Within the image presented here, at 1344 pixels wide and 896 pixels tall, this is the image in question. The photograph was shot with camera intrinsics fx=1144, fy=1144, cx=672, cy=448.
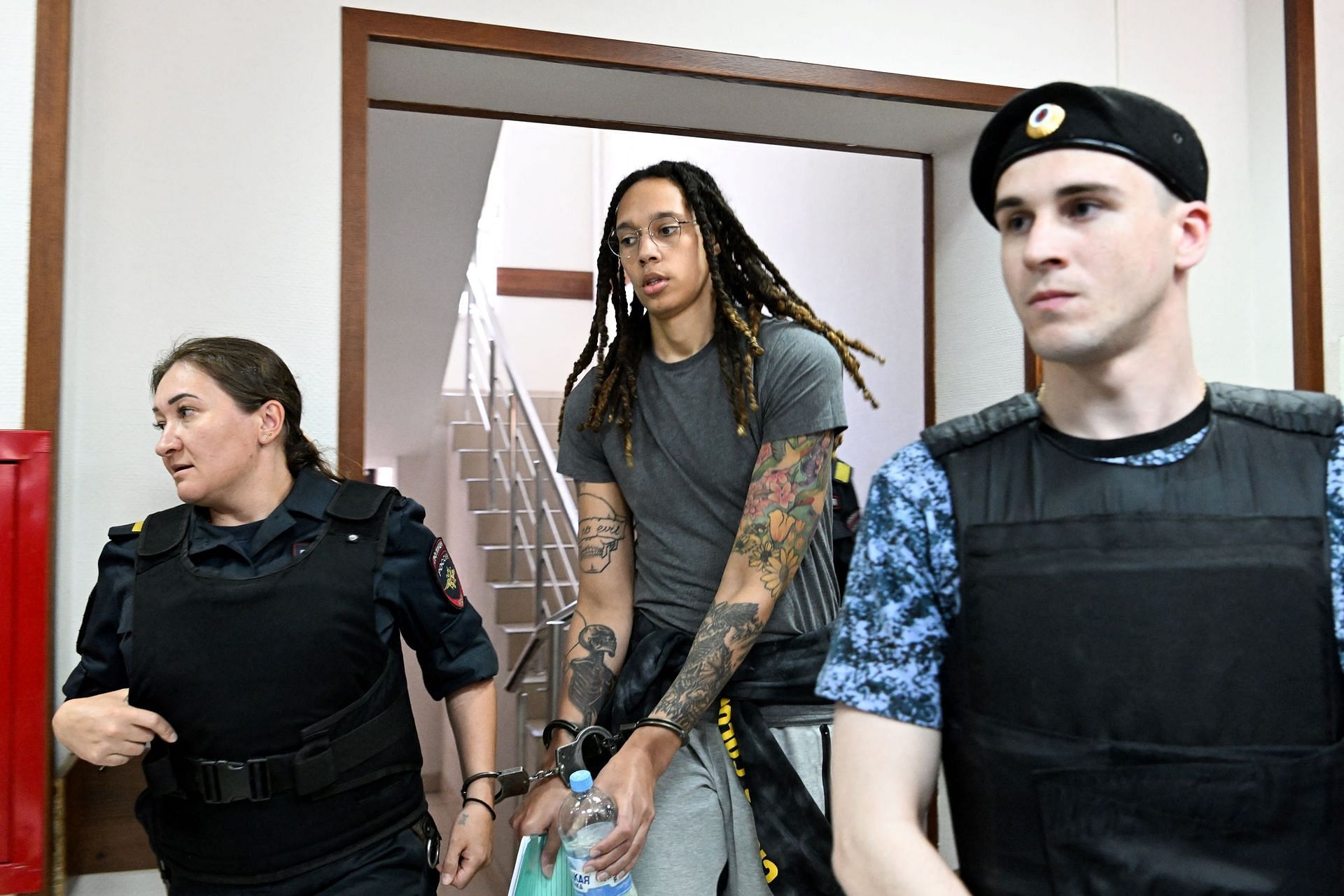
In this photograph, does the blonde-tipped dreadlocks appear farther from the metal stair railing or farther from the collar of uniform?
the metal stair railing

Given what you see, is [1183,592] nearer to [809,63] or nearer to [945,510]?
[945,510]

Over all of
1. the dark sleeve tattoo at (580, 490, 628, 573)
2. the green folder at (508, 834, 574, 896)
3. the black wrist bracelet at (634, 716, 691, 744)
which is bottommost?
the green folder at (508, 834, 574, 896)

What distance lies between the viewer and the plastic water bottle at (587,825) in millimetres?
1737

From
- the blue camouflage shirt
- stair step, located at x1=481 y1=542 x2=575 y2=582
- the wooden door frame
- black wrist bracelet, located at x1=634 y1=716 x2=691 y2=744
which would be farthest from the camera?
stair step, located at x1=481 y1=542 x2=575 y2=582

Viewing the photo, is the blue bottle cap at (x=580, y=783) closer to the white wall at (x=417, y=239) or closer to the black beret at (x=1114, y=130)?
the black beret at (x=1114, y=130)

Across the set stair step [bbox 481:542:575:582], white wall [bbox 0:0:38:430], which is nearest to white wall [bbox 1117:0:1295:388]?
white wall [bbox 0:0:38:430]

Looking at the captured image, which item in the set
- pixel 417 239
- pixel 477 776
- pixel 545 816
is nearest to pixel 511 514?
pixel 417 239

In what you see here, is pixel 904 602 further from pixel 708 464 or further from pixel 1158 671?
pixel 708 464

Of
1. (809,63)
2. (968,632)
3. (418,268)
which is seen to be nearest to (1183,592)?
(968,632)

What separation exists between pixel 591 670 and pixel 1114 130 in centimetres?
132

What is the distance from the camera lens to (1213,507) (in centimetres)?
116

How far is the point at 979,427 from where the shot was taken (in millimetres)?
1273

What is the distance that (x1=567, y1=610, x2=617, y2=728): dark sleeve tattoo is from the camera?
2055mm

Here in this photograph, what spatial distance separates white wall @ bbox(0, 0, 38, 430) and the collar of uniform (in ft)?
1.47
